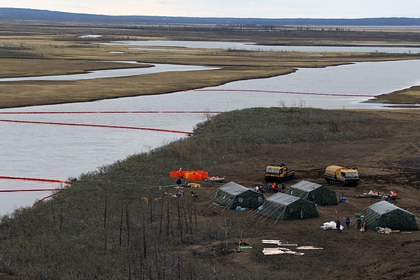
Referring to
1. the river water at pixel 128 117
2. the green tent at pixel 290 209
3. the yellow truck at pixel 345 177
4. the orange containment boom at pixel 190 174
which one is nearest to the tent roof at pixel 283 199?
the green tent at pixel 290 209

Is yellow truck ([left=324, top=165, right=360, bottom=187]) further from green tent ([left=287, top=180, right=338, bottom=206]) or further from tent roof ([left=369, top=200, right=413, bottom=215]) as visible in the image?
tent roof ([left=369, top=200, right=413, bottom=215])

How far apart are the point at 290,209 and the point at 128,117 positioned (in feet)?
115

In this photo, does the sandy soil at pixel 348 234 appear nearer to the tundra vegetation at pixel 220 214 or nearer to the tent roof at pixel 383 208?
the tundra vegetation at pixel 220 214

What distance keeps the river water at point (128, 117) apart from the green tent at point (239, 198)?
9422 mm

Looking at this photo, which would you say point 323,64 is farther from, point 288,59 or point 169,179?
point 169,179

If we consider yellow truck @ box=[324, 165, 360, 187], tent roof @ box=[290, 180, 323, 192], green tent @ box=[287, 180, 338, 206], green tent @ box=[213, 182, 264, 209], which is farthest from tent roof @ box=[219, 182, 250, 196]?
yellow truck @ box=[324, 165, 360, 187]

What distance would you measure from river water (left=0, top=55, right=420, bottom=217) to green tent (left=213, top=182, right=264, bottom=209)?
9422mm

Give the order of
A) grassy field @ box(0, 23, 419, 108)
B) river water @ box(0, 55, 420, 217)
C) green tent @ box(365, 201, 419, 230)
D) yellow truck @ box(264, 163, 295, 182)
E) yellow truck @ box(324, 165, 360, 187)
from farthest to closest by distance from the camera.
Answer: grassy field @ box(0, 23, 419, 108) → river water @ box(0, 55, 420, 217) → yellow truck @ box(264, 163, 295, 182) → yellow truck @ box(324, 165, 360, 187) → green tent @ box(365, 201, 419, 230)

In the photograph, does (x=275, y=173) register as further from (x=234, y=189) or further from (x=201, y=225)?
(x=201, y=225)

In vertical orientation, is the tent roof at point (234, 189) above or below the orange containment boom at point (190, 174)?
below

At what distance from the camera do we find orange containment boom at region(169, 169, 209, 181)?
129ft

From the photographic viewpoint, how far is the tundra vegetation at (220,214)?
25031 mm

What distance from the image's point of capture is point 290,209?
31562 mm

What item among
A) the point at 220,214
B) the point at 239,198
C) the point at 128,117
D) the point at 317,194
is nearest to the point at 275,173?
the point at 317,194
